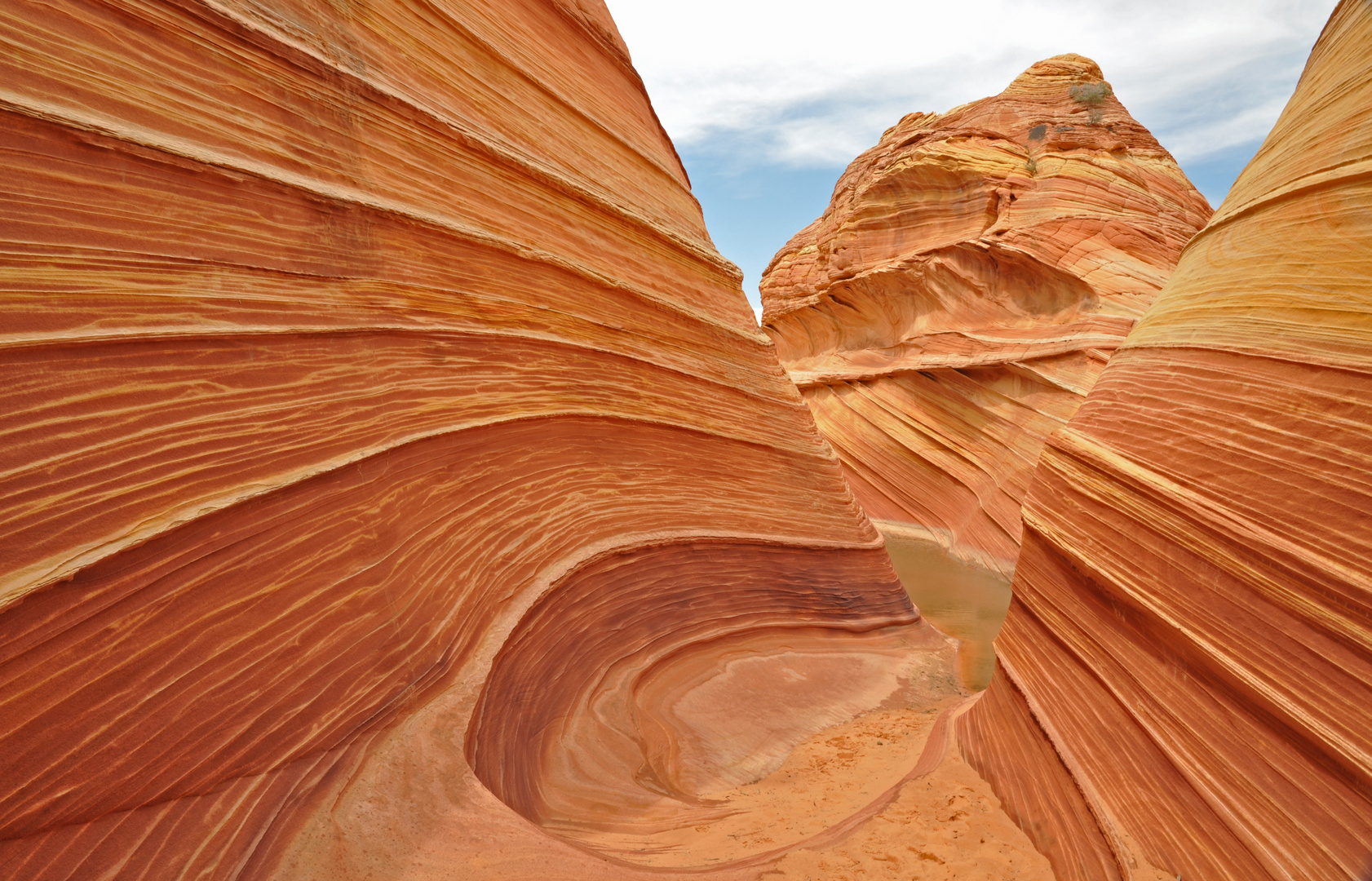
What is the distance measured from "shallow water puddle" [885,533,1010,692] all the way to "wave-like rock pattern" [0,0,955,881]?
1.49m

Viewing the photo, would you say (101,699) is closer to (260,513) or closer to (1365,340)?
(260,513)

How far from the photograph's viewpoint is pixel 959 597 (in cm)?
683

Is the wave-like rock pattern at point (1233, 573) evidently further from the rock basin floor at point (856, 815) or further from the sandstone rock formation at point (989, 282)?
the sandstone rock formation at point (989, 282)

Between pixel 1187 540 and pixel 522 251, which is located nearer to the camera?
pixel 1187 540

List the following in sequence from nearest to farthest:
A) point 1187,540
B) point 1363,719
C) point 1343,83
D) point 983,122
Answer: point 1363,719
point 1187,540
point 1343,83
point 983,122

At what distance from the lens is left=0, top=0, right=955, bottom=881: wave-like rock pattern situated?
4.83ft

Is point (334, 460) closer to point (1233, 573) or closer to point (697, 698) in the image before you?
point (697, 698)

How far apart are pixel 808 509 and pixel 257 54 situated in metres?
3.78

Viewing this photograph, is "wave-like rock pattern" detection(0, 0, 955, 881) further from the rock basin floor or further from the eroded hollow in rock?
the rock basin floor

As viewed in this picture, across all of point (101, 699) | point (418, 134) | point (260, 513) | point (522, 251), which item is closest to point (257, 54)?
point (418, 134)

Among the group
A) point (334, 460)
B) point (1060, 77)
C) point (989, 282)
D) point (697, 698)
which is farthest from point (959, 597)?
point (1060, 77)

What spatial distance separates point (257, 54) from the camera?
85.7 inches

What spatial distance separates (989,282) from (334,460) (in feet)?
30.3

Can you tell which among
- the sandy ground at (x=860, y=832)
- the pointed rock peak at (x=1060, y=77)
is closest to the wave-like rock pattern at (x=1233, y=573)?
the sandy ground at (x=860, y=832)
